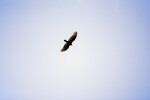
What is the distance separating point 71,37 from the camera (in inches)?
1650

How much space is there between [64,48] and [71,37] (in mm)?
1922

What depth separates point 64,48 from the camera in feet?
140

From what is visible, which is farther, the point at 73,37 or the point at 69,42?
the point at 69,42

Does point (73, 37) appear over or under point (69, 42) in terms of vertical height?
over
